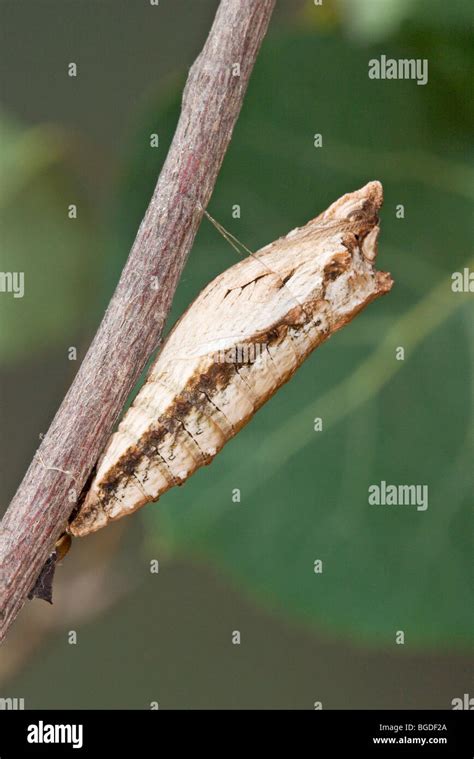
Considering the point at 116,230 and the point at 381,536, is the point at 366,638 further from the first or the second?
the point at 116,230
